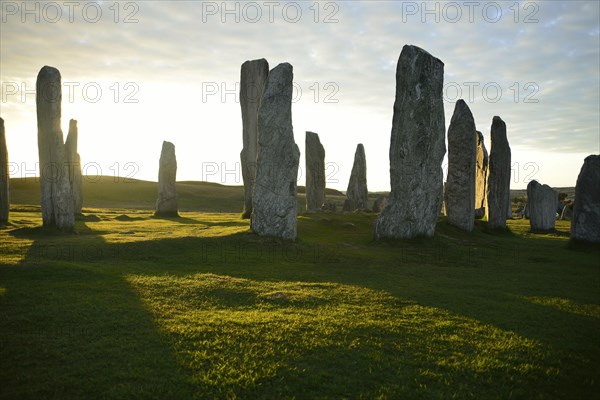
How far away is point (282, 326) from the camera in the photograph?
8.74 m

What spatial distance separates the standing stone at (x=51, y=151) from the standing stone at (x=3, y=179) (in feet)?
15.5

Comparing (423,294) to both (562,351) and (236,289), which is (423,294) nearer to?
(562,351)

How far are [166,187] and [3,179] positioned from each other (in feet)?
34.7

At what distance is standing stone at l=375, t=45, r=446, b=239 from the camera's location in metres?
20.4

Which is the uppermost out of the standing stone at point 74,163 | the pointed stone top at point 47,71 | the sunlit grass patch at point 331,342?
the pointed stone top at point 47,71

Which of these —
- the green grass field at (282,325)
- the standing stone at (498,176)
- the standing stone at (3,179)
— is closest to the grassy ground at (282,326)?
the green grass field at (282,325)

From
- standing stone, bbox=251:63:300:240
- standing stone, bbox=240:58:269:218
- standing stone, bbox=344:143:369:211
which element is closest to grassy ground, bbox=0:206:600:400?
standing stone, bbox=251:63:300:240

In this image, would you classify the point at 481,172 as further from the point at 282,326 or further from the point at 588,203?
the point at 282,326

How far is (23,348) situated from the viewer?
7.27 metres

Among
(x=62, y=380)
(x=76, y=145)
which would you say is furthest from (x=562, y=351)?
(x=76, y=145)

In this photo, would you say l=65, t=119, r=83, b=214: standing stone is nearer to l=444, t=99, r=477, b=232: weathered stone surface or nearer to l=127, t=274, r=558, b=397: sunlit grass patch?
l=127, t=274, r=558, b=397: sunlit grass patch

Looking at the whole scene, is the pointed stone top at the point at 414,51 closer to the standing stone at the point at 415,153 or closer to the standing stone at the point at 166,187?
the standing stone at the point at 415,153

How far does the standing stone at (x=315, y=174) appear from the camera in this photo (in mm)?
36500

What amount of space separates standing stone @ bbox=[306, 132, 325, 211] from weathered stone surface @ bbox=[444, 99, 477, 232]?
11.6 meters
